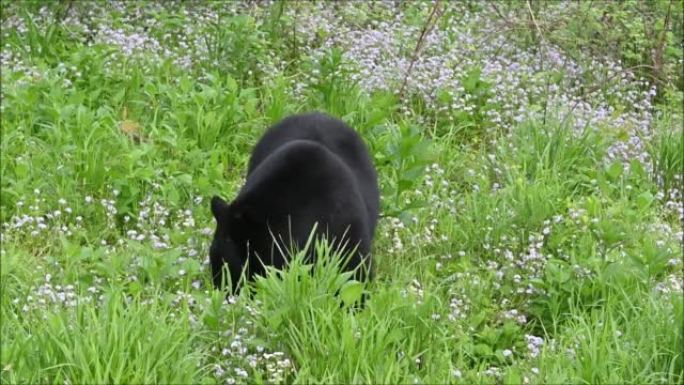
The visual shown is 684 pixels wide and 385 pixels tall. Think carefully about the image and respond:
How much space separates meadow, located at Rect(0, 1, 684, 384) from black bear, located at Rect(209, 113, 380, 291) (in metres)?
0.15

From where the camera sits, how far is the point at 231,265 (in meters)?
4.21

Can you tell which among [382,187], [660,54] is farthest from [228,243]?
[660,54]

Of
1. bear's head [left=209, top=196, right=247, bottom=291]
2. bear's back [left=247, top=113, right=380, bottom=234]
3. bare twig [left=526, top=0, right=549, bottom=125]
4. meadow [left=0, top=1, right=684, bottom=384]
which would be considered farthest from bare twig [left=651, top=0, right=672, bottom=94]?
bear's head [left=209, top=196, right=247, bottom=291]

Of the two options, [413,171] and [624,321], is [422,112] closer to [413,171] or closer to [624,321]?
[413,171]

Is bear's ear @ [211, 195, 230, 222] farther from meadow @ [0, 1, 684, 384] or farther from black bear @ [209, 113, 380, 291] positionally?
meadow @ [0, 1, 684, 384]

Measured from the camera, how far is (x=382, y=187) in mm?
5352

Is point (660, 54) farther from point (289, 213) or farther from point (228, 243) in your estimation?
point (228, 243)

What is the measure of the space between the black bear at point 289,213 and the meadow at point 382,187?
0.49 ft

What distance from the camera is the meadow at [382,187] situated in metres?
3.63

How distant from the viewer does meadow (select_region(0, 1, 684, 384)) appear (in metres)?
3.63

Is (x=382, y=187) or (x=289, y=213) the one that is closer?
(x=289, y=213)

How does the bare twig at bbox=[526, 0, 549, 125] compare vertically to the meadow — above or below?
above

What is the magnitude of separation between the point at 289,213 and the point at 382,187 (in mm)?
1291

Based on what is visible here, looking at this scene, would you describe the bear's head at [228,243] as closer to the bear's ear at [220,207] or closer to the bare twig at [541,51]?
the bear's ear at [220,207]
